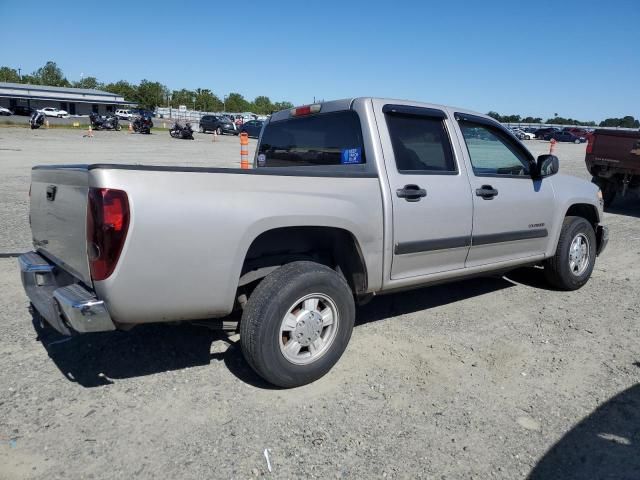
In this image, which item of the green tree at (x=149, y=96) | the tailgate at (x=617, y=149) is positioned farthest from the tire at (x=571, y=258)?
the green tree at (x=149, y=96)

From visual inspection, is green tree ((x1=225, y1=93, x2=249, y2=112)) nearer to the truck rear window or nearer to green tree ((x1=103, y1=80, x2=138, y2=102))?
green tree ((x1=103, y1=80, x2=138, y2=102))

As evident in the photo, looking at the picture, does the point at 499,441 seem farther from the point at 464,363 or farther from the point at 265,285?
the point at 265,285

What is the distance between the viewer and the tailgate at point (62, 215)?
2.64 m

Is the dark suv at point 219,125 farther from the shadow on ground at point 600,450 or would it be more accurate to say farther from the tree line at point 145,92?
the tree line at point 145,92

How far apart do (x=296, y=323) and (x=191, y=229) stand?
0.92 meters

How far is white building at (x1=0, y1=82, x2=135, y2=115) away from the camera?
7456 cm

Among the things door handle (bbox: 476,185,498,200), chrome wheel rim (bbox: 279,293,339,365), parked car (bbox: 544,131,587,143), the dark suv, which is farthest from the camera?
parked car (bbox: 544,131,587,143)

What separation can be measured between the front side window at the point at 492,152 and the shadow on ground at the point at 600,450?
198 centimetres

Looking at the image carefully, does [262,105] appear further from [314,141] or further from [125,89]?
[314,141]

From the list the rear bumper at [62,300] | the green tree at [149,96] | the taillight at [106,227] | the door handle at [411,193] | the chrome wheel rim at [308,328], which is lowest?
the chrome wheel rim at [308,328]

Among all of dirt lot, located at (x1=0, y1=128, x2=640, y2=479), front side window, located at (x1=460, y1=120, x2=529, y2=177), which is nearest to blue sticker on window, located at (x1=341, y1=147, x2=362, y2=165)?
front side window, located at (x1=460, y1=120, x2=529, y2=177)

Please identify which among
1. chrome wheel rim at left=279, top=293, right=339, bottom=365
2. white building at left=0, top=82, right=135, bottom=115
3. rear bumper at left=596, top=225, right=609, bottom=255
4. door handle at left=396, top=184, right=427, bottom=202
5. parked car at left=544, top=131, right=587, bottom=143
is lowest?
chrome wheel rim at left=279, top=293, right=339, bottom=365

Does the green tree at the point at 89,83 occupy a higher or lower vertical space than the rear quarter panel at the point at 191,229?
higher

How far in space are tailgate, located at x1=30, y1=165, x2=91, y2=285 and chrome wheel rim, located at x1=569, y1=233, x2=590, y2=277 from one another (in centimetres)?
449
